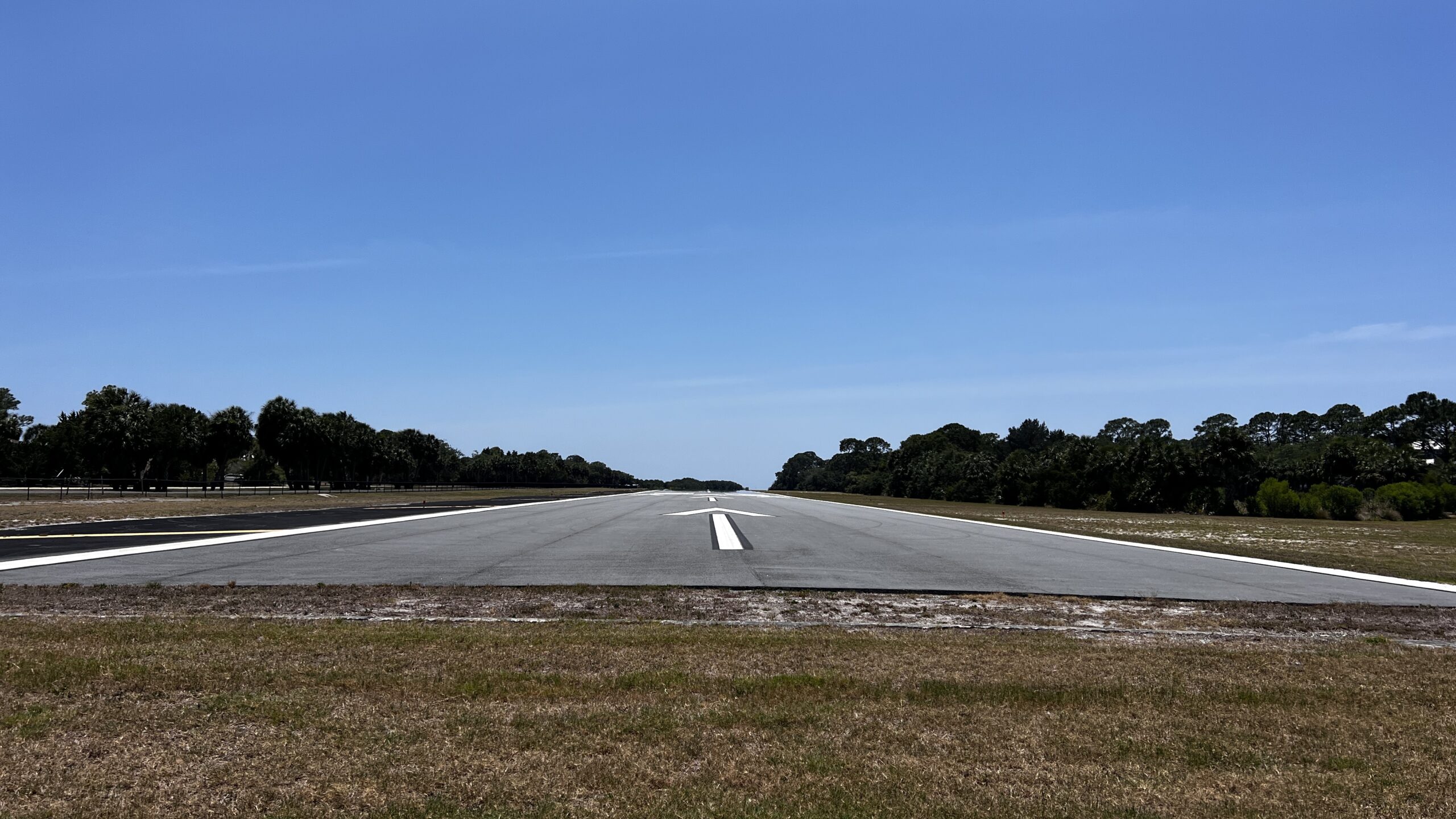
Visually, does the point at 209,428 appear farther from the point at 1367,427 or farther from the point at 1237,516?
the point at 1367,427

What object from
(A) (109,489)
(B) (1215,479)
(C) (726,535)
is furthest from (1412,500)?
(A) (109,489)

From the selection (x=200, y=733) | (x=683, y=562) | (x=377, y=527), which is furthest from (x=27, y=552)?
(x=200, y=733)

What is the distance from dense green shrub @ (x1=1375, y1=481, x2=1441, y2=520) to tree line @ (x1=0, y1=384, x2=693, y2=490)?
8732 cm

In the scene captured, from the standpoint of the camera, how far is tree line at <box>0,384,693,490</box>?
8694cm

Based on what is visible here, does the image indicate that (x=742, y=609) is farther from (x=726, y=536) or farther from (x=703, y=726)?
(x=726, y=536)

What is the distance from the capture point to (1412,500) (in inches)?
2141

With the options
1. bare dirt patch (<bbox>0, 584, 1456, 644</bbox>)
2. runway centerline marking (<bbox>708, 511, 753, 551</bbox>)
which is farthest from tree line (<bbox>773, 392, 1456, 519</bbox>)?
bare dirt patch (<bbox>0, 584, 1456, 644</bbox>)

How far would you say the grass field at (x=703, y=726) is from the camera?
14.1 ft

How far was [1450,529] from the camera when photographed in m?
38.8

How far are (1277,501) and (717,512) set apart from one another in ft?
134

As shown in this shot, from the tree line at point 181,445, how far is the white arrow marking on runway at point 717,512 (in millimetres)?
48662

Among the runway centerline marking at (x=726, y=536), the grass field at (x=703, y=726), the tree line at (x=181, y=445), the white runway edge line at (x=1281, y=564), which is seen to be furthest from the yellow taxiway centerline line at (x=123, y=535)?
the tree line at (x=181, y=445)

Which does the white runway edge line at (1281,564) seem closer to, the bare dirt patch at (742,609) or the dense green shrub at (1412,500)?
the bare dirt patch at (742,609)

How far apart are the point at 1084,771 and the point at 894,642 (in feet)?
12.8
